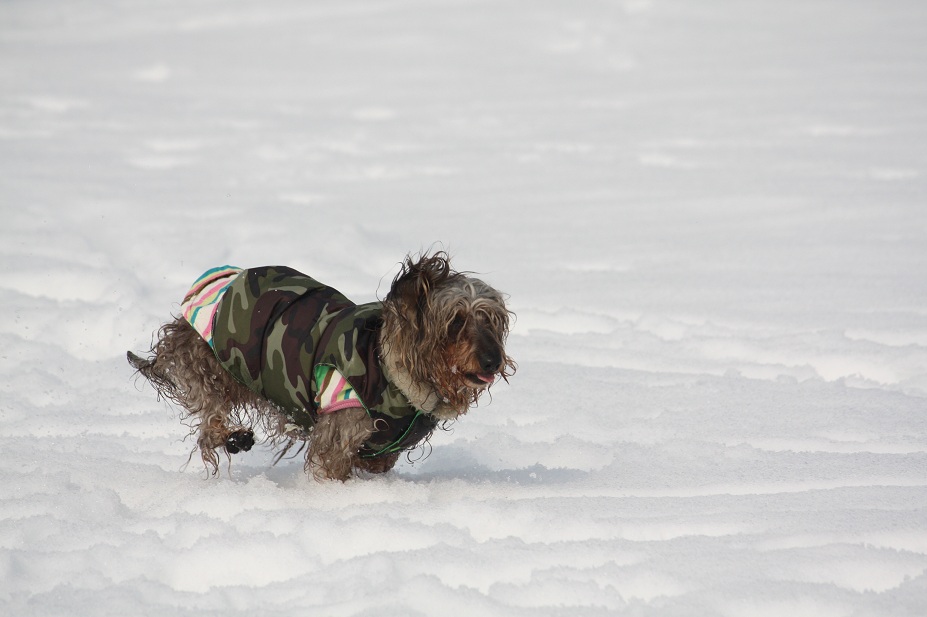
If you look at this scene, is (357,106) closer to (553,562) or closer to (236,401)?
(236,401)

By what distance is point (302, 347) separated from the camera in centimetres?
426

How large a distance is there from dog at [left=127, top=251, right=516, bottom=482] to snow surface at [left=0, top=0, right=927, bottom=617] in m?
0.27

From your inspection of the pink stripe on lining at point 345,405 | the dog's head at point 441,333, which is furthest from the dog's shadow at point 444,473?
the dog's head at point 441,333

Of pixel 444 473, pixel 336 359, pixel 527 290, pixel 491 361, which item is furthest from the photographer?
pixel 527 290

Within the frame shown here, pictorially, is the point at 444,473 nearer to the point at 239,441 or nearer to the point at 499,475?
the point at 499,475

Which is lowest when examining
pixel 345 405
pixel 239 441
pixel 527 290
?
pixel 527 290

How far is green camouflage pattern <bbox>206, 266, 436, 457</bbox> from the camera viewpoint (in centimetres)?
414

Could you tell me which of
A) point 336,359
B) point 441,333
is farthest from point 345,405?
point 441,333

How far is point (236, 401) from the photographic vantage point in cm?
482

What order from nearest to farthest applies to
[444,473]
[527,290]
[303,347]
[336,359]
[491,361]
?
[491,361], [336,359], [303,347], [444,473], [527,290]

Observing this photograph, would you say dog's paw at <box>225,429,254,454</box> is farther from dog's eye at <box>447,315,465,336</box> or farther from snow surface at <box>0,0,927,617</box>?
dog's eye at <box>447,315,465,336</box>

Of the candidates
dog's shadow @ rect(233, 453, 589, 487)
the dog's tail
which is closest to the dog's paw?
dog's shadow @ rect(233, 453, 589, 487)

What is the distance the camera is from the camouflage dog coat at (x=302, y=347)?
4145mm

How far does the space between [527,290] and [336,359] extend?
4.03 m
